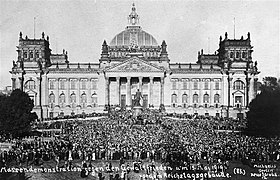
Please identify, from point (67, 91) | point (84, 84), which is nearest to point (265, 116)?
point (84, 84)

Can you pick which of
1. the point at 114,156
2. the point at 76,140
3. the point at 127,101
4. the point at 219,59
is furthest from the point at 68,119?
the point at 219,59

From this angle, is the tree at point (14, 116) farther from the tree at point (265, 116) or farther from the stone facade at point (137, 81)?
the stone facade at point (137, 81)

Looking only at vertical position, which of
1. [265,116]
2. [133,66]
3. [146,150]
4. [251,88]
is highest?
[133,66]

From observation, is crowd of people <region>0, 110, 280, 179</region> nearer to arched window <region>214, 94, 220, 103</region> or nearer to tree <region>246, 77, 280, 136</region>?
tree <region>246, 77, 280, 136</region>

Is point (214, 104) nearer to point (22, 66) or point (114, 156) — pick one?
point (22, 66)

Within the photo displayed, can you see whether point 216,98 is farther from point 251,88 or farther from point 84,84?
point 84,84

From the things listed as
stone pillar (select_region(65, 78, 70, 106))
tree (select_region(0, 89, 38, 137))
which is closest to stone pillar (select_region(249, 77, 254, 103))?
stone pillar (select_region(65, 78, 70, 106))

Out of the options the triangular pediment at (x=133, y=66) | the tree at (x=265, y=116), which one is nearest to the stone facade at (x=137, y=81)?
the triangular pediment at (x=133, y=66)
